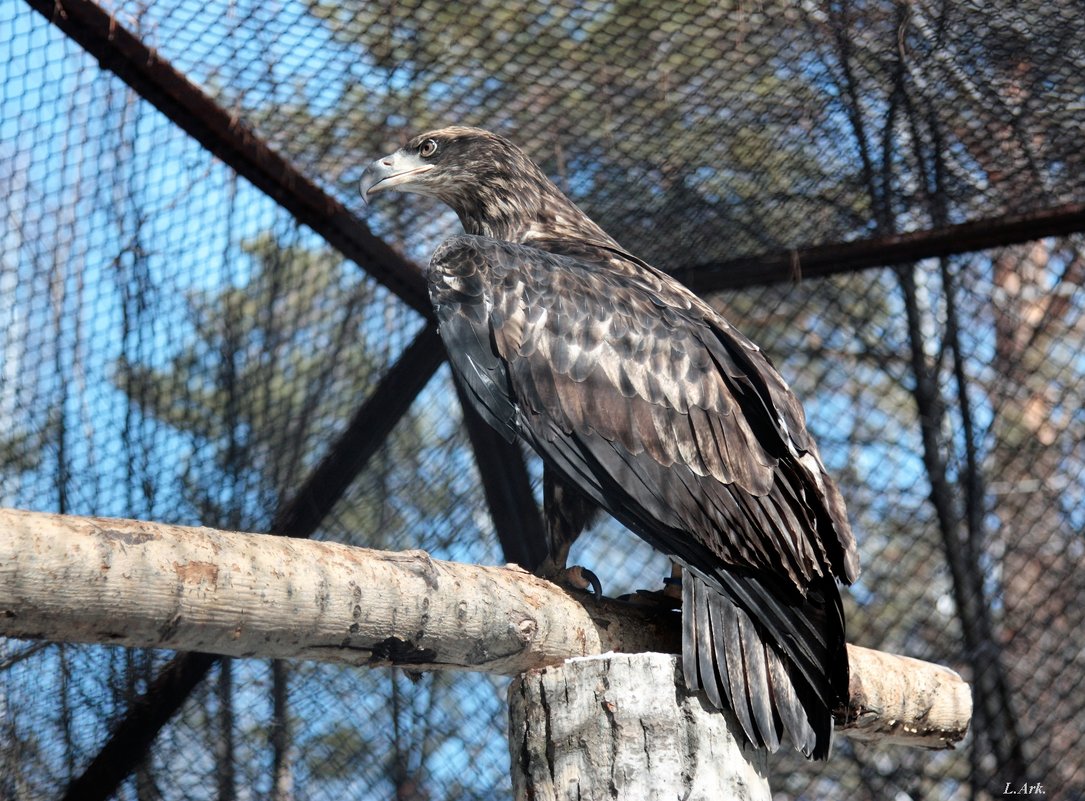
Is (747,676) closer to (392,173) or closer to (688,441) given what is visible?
(688,441)

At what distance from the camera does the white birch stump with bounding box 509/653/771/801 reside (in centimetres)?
225

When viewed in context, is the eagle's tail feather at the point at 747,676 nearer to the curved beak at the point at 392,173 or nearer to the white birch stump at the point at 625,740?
the white birch stump at the point at 625,740

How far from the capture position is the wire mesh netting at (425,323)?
11.6ft

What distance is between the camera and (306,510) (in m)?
3.74

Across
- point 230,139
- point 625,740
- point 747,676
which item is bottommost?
point 625,740

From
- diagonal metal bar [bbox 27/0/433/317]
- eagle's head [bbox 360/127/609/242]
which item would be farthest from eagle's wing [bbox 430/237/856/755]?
diagonal metal bar [bbox 27/0/433/317]

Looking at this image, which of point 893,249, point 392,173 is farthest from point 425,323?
point 893,249

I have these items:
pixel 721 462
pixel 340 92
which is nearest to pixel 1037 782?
pixel 721 462

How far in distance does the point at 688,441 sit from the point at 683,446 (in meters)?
0.02

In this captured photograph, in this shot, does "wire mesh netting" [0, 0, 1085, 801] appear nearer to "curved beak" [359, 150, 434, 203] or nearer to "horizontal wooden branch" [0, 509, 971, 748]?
"curved beak" [359, 150, 434, 203]

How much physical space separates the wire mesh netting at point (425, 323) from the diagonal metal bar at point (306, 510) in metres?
0.05

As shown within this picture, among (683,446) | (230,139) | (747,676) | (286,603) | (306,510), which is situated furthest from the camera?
(306,510)

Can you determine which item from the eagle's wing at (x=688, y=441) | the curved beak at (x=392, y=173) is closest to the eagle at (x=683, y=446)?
the eagle's wing at (x=688, y=441)

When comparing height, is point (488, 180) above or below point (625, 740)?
above
